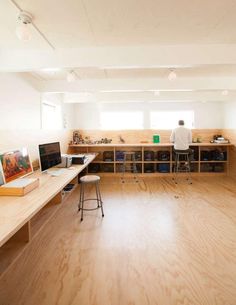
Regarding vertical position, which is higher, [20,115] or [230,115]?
[230,115]

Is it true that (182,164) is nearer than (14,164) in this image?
No

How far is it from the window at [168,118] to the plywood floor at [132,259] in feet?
10.4

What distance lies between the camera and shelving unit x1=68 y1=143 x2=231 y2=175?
590 centimetres

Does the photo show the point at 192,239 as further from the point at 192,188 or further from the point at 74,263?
the point at 192,188

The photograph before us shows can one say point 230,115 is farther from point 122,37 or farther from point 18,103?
point 18,103

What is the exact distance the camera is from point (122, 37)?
218 centimetres

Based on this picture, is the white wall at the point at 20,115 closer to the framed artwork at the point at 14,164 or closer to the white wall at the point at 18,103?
the white wall at the point at 18,103

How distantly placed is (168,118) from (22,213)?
548 centimetres

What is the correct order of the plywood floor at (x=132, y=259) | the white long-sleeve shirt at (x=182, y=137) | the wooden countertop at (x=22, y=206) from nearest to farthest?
1. the wooden countertop at (x=22, y=206)
2. the plywood floor at (x=132, y=259)
3. the white long-sleeve shirt at (x=182, y=137)

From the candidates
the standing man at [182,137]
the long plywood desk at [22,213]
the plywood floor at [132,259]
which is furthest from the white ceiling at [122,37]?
the plywood floor at [132,259]

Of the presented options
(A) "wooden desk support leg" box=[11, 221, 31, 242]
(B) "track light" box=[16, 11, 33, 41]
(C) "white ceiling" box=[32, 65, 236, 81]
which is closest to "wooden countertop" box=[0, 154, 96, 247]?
(A) "wooden desk support leg" box=[11, 221, 31, 242]

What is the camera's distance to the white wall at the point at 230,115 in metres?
5.53

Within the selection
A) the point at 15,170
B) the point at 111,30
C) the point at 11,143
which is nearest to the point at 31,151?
the point at 11,143

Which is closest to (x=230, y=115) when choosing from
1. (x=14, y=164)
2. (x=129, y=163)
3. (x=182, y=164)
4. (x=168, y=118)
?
(x=168, y=118)
